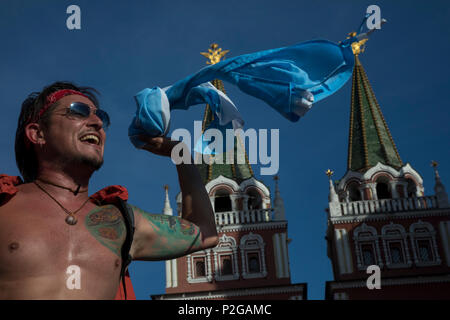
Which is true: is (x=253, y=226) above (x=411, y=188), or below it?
below

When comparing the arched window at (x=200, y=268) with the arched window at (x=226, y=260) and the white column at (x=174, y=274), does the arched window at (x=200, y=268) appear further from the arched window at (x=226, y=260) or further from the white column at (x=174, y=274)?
the white column at (x=174, y=274)

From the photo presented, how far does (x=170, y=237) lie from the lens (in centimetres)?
359

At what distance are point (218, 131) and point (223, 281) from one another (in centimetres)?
2425

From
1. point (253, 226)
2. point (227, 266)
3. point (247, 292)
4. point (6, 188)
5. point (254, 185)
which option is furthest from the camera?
point (254, 185)

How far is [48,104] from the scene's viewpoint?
11.7 ft

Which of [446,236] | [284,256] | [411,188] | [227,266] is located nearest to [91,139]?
[284,256]

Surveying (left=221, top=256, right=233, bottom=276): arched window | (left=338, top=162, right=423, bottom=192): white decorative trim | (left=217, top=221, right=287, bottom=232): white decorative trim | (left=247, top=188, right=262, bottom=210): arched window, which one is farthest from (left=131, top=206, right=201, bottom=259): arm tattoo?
(left=338, top=162, right=423, bottom=192): white decorative trim

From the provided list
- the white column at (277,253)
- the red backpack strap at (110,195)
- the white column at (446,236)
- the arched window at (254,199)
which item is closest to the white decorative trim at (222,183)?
the arched window at (254,199)

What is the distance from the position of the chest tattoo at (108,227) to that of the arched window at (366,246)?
25.0 metres

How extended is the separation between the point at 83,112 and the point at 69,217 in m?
0.58

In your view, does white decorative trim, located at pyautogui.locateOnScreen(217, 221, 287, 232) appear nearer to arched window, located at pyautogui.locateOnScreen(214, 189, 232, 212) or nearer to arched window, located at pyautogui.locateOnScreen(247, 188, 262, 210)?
arched window, located at pyautogui.locateOnScreen(247, 188, 262, 210)

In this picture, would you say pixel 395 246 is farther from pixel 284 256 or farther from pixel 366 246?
pixel 284 256

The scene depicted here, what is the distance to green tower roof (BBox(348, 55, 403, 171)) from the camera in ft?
101

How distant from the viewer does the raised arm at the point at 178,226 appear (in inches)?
140
